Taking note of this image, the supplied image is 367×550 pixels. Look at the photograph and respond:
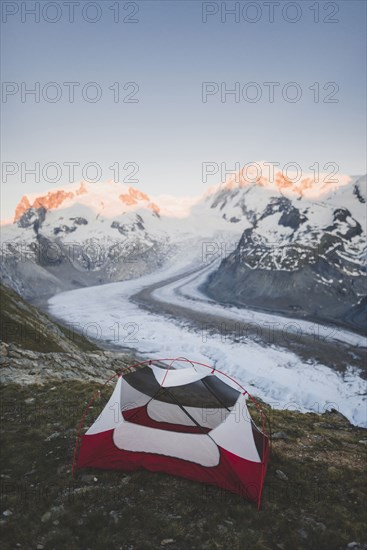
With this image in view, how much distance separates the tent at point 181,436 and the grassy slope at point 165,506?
0.31 m

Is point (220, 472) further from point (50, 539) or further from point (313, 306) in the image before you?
point (313, 306)

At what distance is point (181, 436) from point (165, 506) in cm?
181

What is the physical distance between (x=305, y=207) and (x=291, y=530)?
134183 mm

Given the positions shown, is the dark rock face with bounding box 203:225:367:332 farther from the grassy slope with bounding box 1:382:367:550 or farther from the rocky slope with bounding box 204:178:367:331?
the grassy slope with bounding box 1:382:367:550

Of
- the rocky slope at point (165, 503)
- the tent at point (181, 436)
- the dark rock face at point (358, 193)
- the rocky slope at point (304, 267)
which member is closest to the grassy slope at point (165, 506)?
the rocky slope at point (165, 503)

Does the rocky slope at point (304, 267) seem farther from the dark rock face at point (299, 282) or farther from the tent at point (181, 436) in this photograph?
the tent at point (181, 436)

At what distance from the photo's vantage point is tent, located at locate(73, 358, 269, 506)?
8.01 metres

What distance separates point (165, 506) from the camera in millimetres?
7008

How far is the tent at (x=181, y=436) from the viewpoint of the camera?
315 inches

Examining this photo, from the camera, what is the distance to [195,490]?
7570 millimetres

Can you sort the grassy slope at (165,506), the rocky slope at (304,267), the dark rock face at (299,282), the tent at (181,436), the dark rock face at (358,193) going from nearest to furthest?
the grassy slope at (165,506), the tent at (181,436), the dark rock face at (299,282), the rocky slope at (304,267), the dark rock face at (358,193)

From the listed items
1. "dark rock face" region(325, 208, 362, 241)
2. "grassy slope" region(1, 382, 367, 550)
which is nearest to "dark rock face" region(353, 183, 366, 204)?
"dark rock face" region(325, 208, 362, 241)

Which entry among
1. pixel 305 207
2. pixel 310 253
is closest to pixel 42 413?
pixel 310 253

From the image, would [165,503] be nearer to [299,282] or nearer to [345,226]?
[299,282]
